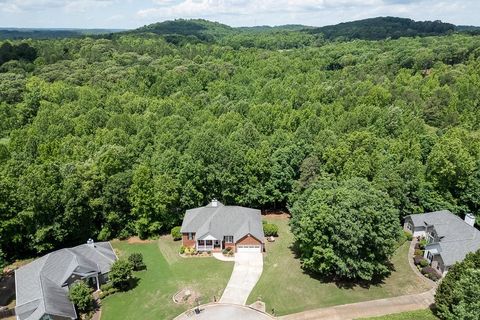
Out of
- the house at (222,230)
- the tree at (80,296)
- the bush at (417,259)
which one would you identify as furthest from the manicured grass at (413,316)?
the tree at (80,296)

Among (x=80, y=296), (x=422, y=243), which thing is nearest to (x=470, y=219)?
(x=422, y=243)

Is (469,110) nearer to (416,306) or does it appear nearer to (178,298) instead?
(416,306)

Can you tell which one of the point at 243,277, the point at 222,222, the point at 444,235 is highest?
the point at 444,235

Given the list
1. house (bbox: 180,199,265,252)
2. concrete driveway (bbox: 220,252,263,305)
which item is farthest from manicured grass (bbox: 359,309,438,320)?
house (bbox: 180,199,265,252)

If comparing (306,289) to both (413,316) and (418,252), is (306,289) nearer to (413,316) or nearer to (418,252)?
(413,316)

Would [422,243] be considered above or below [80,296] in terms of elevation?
below
